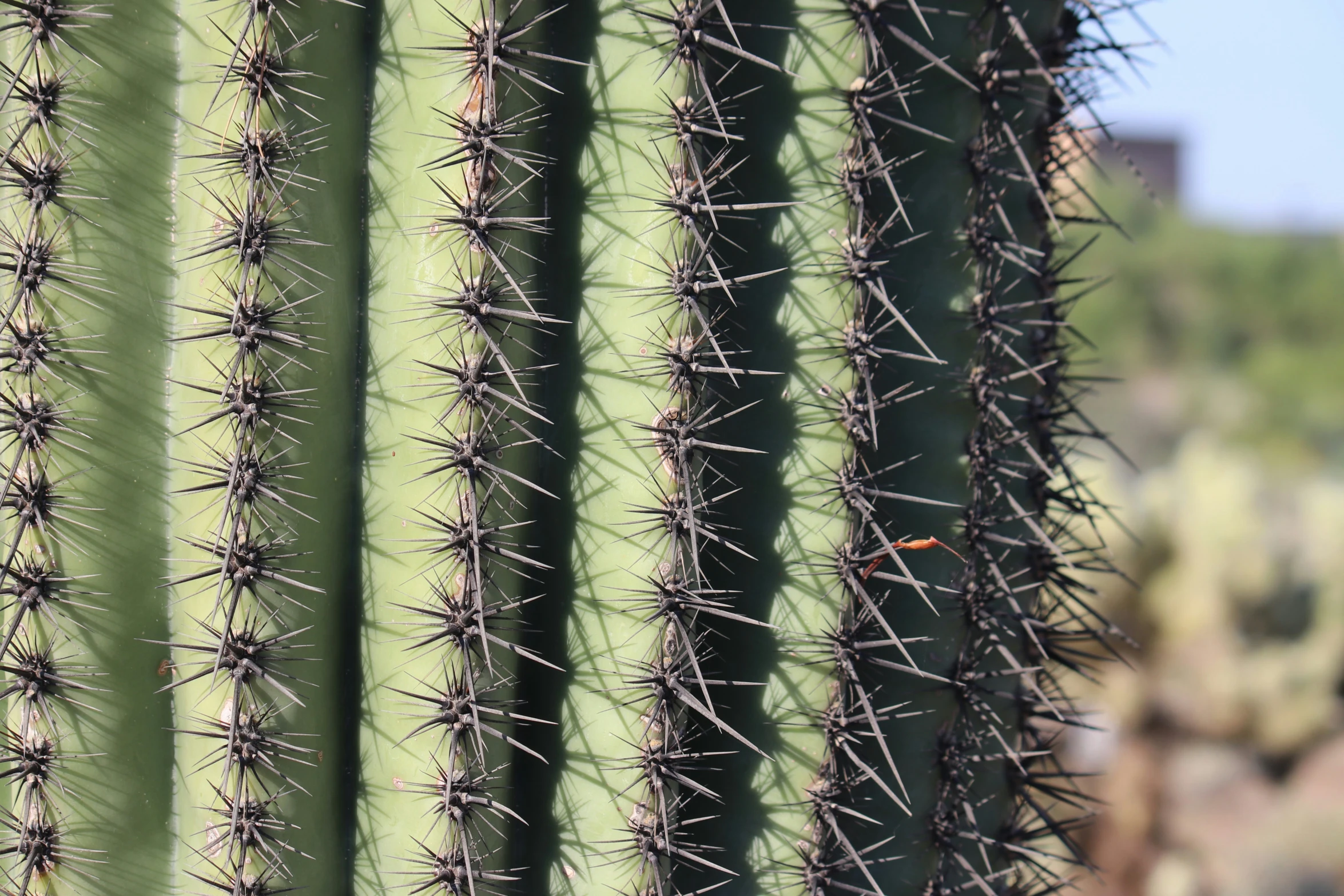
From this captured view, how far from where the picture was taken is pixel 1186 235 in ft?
85.2

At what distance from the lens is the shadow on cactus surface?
1542 mm

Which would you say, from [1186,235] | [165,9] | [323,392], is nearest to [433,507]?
[323,392]

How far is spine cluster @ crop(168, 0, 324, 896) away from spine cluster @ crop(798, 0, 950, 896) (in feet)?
2.71

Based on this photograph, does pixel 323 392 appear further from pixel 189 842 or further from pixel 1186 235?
pixel 1186 235

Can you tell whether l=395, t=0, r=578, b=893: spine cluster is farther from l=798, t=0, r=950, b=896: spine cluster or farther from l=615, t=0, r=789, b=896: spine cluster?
l=798, t=0, r=950, b=896: spine cluster

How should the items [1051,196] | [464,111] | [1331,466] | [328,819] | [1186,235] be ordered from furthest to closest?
[1186,235] < [1331,466] < [1051,196] < [328,819] < [464,111]

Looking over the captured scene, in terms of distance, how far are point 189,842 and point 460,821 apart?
475 mm

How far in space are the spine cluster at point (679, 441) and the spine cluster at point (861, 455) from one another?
0.16 metres

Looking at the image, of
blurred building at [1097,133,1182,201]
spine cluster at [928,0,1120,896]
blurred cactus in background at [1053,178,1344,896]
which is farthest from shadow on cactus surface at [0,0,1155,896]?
Result: blurred building at [1097,133,1182,201]

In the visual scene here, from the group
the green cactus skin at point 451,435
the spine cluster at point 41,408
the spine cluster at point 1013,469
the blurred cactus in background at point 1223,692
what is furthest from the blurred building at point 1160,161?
the spine cluster at point 41,408

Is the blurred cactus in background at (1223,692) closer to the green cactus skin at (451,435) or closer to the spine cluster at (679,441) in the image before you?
the spine cluster at (679,441)

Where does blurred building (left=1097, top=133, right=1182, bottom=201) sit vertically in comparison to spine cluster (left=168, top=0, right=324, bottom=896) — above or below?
above

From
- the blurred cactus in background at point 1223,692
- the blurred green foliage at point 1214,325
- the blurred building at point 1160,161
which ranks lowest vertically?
the blurred cactus in background at point 1223,692

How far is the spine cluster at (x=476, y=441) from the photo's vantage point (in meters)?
Result: 1.51
